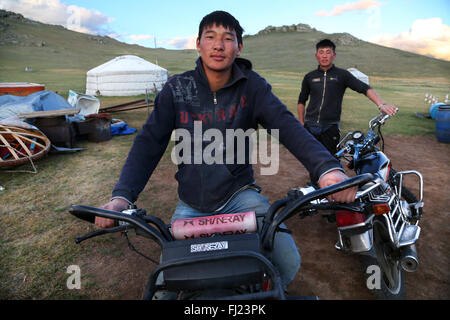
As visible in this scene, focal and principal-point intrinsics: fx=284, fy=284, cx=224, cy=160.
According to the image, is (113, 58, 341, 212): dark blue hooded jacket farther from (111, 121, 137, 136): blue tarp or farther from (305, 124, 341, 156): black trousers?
(111, 121, 137, 136): blue tarp

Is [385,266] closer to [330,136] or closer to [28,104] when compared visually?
[330,136]

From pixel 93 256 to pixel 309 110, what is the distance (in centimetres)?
426

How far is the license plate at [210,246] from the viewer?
1.20 m

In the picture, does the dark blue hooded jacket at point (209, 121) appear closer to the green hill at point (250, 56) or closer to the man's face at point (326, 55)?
the man's face at point (326, 55)

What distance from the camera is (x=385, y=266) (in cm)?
294

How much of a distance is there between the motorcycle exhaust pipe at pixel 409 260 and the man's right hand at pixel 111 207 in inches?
100

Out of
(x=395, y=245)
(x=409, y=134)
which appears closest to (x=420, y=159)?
(x=409, y=134)

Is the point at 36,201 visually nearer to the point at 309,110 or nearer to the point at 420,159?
the point at 309,110

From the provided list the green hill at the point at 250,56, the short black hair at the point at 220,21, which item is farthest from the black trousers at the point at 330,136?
the green hill at the point at 250,56

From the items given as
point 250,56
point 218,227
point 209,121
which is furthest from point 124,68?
point 250,56

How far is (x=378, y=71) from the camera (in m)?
60.2

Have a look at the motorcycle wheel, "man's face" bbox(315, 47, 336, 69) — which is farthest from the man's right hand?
"man's face" bbox(315, 47, 336, 69)

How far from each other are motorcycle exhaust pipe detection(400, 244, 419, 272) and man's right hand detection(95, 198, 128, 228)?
2.55 meters
